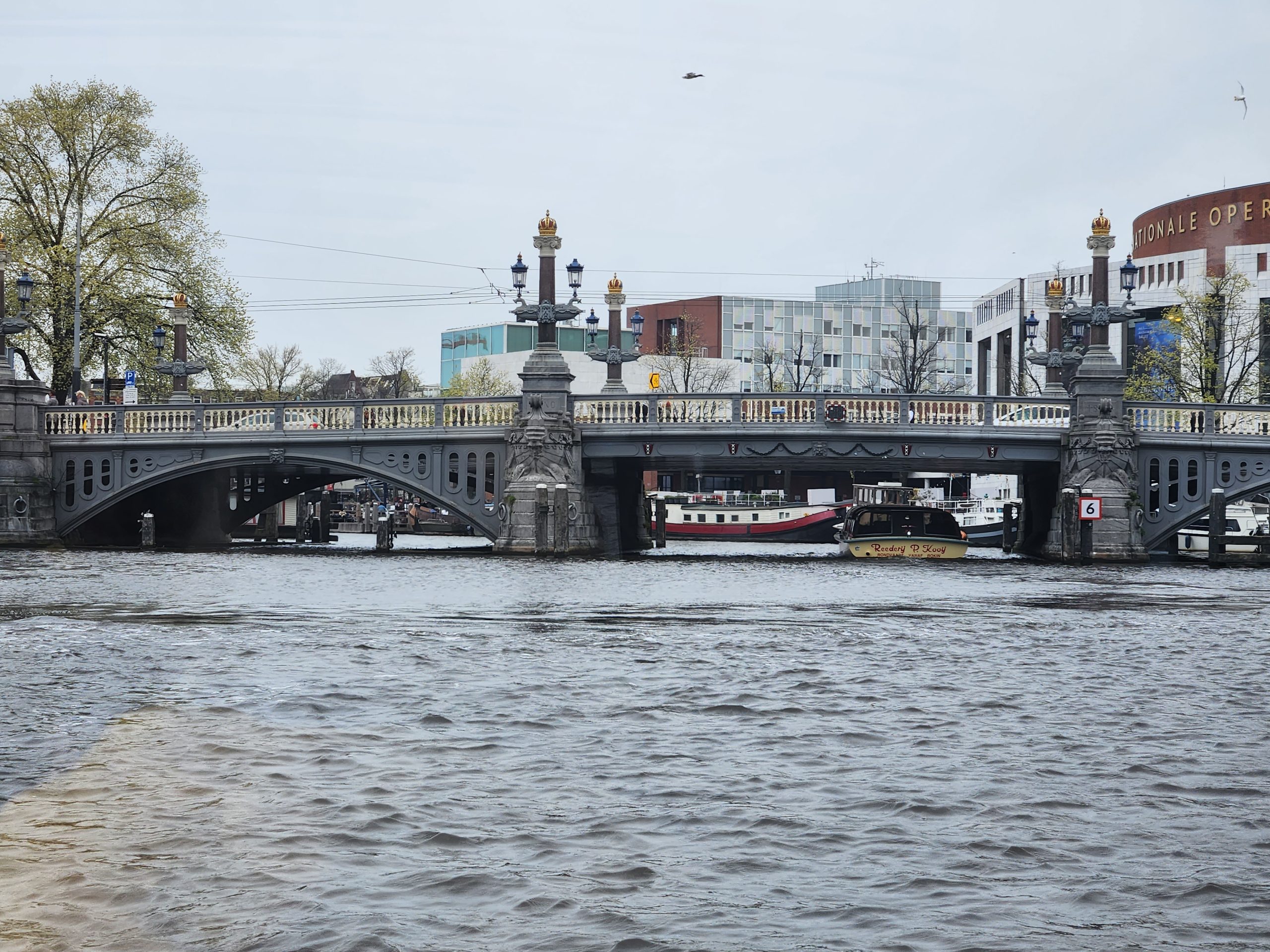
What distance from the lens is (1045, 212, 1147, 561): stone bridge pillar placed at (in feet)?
145

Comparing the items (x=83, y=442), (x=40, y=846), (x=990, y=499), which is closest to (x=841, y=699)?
(x=40, y=846)

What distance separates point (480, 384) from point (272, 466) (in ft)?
183

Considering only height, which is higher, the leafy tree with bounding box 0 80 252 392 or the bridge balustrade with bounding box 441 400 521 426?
the leafy tree with bounding box 0 80 252 392

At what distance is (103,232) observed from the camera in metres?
60.2

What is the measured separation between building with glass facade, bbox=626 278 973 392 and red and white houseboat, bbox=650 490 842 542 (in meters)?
47.2

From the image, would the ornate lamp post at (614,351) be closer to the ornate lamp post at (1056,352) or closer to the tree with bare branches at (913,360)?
the tree with bare branches at (913,360)

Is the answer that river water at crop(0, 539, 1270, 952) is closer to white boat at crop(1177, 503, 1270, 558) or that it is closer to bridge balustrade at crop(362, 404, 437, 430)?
bridge balustrade at crop(362, 404, 437, 430)

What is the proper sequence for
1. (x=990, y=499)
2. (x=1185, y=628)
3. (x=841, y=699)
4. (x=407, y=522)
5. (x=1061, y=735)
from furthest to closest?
1. (x=407, y=522)
2. (x=990, y=499)
3. (x=1185, y=628)
4. (x=841, y=699)
5. (x=1061, y=735)

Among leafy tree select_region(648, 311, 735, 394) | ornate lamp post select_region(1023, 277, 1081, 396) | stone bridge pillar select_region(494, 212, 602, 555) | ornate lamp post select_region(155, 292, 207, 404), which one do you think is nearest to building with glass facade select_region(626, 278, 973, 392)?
leafy tree select_region(648, 311, 735, 394)

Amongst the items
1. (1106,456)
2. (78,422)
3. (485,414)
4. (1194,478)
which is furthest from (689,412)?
(78,422)

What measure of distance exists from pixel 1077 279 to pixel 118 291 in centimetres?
→ 8899

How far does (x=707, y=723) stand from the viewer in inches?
551

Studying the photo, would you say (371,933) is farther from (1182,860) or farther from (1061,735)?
(1061,735)

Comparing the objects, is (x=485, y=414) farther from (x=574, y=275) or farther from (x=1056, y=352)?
(x=1056, y=352)
